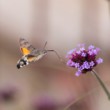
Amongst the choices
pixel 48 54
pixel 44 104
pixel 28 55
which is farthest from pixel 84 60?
pixel 48 54

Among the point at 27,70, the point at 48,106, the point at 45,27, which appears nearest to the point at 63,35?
the point at 45,27

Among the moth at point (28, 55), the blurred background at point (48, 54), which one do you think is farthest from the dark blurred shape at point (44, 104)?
the moth at point (28, 55)

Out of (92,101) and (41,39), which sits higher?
Answer: (41,39)

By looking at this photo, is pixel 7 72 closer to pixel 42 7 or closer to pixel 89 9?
pixel 42 7

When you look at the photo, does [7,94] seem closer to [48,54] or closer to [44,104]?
[44,104]

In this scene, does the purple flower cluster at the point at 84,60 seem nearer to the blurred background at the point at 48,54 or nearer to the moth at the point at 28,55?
the moth at the point at 28,55

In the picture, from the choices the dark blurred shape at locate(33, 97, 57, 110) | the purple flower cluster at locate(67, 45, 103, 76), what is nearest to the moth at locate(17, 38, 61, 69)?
the purple flower cluster at locate(67, 45, 103, 76)

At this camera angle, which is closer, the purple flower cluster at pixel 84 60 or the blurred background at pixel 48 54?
the purple flower cluster at pixel 84 60
